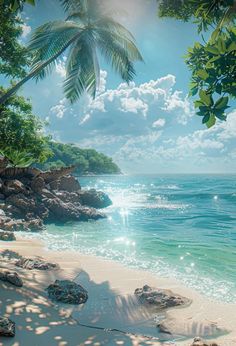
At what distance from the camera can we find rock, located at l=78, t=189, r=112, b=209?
98.0ft

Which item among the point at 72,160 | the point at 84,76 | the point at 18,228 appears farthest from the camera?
the point at 72,160

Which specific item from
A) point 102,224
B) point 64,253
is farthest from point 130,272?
point 102,224

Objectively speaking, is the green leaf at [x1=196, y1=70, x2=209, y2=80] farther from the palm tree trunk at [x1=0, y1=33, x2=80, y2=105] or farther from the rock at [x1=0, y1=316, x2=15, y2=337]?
the palm tree trunk at [x1=0, y1=33, x2=80, y2=105]

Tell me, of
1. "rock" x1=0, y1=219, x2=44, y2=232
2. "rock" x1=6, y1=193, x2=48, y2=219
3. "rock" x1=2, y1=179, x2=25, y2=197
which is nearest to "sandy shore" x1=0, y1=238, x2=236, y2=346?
"rock" x1=0, y1=219, x2=44, y2=232

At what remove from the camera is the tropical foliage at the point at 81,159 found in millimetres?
121681

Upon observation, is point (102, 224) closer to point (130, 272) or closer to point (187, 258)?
point (187, 258)

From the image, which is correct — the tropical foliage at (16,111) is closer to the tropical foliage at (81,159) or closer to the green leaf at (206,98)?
the green leaf at (206,98)

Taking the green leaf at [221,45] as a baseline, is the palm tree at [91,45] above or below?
above

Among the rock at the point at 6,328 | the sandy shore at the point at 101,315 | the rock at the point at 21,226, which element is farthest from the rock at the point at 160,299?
the rock at the point at 21,226

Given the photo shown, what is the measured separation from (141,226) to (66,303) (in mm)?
16985

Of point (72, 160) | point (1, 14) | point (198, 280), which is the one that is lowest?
point (198, 280)

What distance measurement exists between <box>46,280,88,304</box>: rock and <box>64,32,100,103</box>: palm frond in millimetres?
9800

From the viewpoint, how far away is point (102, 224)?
77.2 ft

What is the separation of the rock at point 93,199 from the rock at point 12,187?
7.46 m
